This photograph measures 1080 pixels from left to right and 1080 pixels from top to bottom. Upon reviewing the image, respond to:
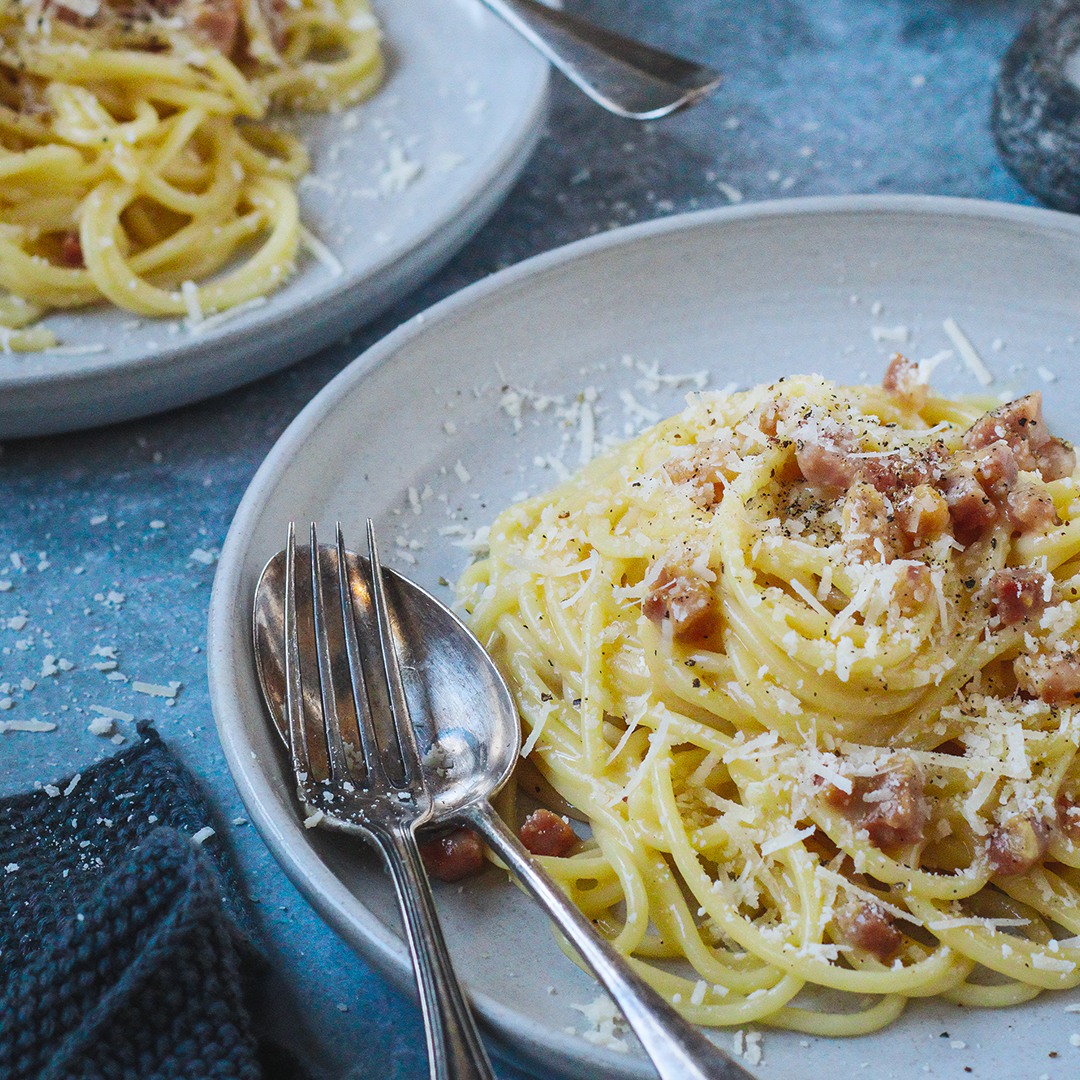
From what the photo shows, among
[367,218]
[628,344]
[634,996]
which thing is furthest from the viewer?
[367,218]

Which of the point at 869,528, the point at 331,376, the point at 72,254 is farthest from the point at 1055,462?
the point at 72,254

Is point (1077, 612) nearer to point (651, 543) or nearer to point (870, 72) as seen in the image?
point (651, 543)

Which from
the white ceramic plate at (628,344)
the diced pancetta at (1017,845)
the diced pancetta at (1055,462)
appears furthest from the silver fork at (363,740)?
the diced pancetta at (1055,462)

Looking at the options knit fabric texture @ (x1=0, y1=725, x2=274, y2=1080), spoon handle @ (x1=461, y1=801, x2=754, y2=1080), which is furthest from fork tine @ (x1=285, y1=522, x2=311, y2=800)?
spoon handle @ (x1=461, y1=801, x2=754, y2=1080)

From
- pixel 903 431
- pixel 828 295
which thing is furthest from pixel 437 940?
pixel 828 295

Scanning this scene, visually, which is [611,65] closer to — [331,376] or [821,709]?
[331,376]

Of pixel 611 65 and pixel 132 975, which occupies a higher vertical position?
pixel 611 65

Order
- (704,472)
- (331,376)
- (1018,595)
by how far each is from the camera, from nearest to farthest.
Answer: (1018,595)
(704,472)
(331,376)
